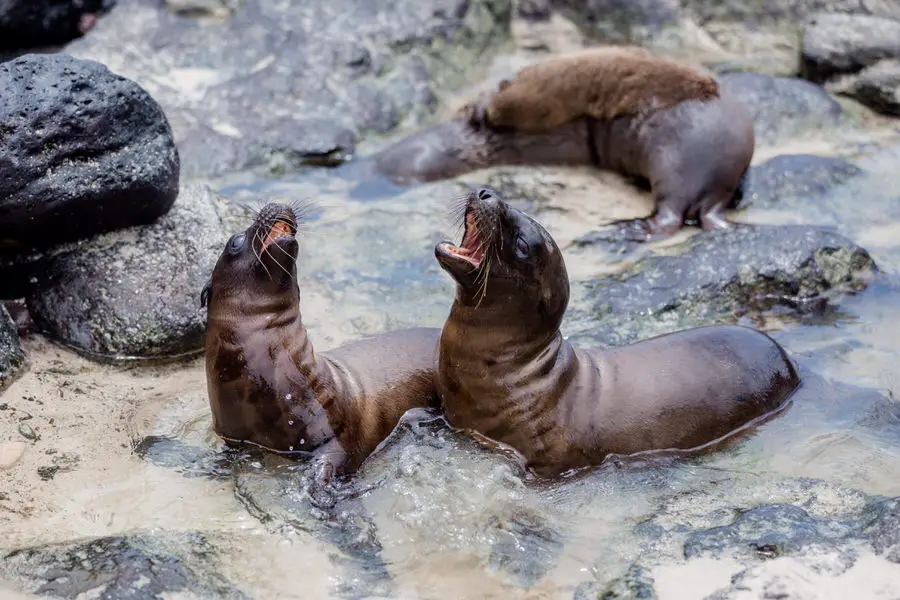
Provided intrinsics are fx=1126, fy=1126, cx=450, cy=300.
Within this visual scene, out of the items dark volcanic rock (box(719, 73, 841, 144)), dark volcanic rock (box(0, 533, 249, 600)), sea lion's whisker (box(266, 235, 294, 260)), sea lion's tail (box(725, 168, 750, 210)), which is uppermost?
sea lion's whisker (box(266, 235, 294, 260))

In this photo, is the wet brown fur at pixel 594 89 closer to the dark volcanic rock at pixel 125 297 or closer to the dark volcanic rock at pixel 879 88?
the dark volcanic rock at pixel 879 88

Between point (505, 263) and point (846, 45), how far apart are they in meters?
6.30

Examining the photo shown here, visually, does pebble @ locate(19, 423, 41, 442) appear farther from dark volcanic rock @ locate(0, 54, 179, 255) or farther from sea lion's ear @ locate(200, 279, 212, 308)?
dark volcanic rock @ locate(0, 54, 179, 255)

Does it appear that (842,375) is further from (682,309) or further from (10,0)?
(10,0)

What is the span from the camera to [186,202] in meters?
6.64

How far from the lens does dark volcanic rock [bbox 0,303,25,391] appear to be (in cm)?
546

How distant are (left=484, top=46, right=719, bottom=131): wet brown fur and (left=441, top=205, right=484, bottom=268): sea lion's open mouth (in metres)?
3.67

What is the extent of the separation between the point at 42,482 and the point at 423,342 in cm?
190

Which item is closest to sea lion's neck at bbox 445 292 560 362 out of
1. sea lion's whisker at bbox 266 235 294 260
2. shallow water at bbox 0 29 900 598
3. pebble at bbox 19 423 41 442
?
shallow water at bbox 0 29 900 598

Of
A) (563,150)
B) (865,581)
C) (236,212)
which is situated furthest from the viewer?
(563,150)

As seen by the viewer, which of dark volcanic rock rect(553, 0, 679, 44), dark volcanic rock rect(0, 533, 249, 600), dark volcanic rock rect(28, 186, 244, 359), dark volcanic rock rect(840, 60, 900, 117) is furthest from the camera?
dark volcanic rock rect(553, 0, 679, 44)

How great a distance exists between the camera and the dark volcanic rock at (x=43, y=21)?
31.3ft

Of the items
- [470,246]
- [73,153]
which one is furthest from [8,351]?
[470,246]

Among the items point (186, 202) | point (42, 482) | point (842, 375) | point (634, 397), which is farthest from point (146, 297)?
point (842, 375)
